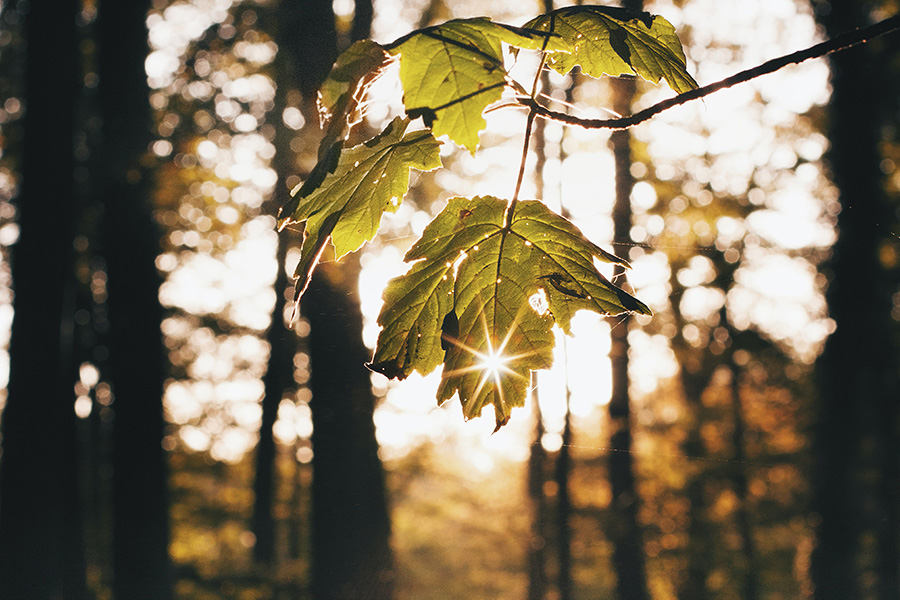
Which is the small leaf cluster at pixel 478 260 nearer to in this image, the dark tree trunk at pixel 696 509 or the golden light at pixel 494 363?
the golden light at pixel 494 363

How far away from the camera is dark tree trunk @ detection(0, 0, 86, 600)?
4.47m

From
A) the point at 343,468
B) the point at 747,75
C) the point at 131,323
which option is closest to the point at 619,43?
the point at 747,75

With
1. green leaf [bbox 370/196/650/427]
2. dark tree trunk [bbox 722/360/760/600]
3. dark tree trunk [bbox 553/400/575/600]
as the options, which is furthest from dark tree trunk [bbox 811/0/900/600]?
green leaf [bbox 370/196/650/427]

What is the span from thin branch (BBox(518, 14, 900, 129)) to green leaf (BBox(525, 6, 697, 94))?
15 cm

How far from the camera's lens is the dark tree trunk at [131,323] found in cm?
462

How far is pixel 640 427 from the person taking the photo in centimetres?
1046

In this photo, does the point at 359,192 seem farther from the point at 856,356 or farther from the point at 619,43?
the point at 856,356

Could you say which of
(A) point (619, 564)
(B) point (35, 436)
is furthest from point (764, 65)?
(A) point (619, 564)

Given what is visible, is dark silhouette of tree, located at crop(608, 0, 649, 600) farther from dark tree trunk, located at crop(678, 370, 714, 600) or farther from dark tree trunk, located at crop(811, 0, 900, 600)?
dark tree trunk, located at crop(678, 370, 714, 600)

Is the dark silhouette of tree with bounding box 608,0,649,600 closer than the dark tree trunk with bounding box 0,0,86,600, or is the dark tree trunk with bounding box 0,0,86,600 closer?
the dark tree trunk with bounding box 0,0,86,600

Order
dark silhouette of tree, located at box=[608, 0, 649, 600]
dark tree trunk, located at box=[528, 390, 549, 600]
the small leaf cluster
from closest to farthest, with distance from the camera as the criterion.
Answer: the small leaf cluster < dark silhouette of tree, located at box=[608, 0, 649, 600] < dark tree trunk, located at box=[528, 390, 549, 600]

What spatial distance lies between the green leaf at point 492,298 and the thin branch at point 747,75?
0.12 metres

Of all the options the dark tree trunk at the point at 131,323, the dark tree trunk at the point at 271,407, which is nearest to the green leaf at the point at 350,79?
the dark tree trunk at the point at 131,323

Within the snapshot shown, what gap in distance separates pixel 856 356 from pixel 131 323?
292 inches
